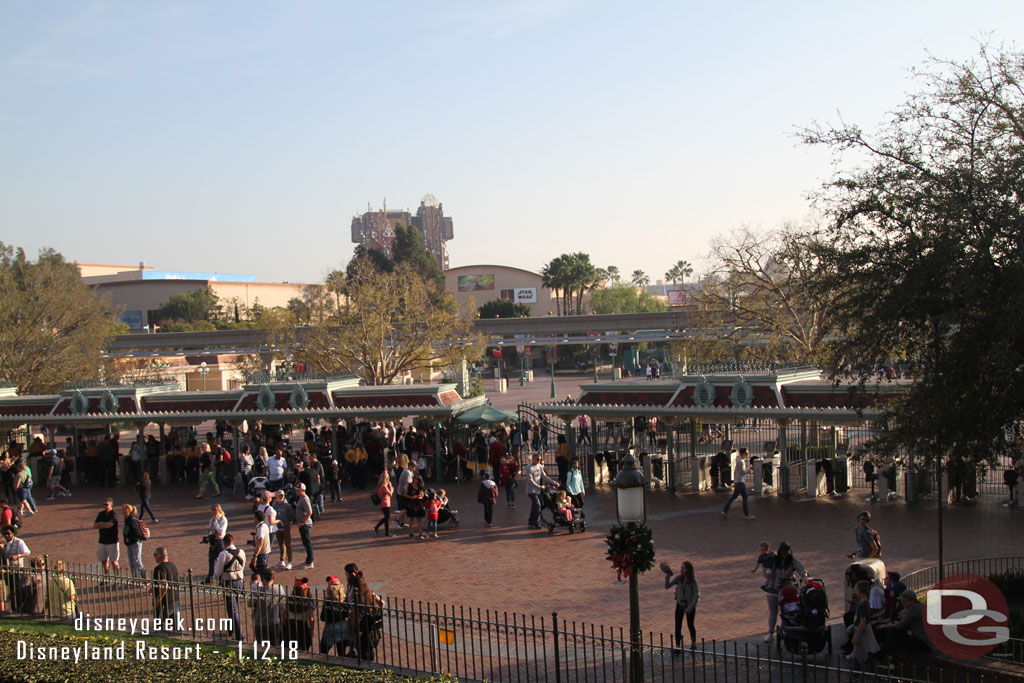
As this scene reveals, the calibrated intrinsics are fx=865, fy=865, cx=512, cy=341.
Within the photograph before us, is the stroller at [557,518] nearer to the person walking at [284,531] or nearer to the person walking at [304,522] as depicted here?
the person walking at [304,522]

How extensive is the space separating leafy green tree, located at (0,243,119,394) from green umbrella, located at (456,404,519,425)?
2360 centimetres

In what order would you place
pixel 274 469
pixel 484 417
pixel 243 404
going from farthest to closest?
pixel 243 404 → pixel 484 417 → pixel 274 469

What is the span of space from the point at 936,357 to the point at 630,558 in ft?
17.5

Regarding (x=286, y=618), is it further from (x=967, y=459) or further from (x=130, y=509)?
(x=967, y=459)

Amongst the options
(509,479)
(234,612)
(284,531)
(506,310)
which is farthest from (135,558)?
(506,310)

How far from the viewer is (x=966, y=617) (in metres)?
9.98

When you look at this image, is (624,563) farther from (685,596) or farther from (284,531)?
(284,531)

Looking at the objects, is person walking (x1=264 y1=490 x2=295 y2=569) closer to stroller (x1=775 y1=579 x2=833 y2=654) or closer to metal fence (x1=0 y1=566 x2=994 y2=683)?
metal fence (x1=0 y1=566 x2=994 y2=683)

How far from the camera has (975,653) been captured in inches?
368

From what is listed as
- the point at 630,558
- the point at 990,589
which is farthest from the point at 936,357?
the point at 630,558

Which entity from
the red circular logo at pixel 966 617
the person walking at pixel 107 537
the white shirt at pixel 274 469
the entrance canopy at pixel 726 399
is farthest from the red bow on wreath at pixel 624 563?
the white shirt at pixel 274 469

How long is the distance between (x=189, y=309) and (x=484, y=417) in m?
75.4

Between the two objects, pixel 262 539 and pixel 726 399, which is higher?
pixel 726 399

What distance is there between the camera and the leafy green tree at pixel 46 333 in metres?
38.0
